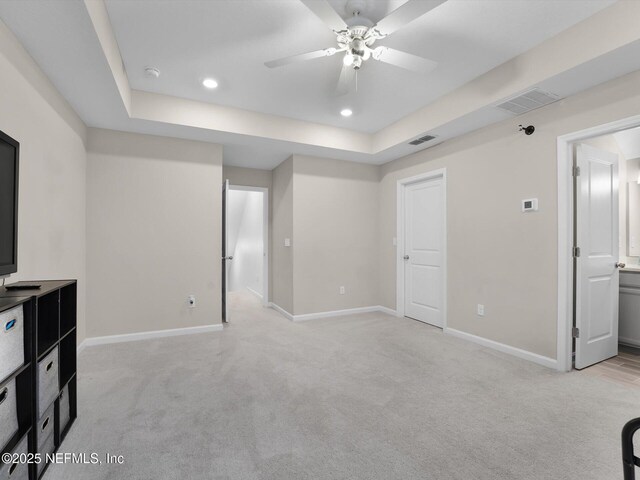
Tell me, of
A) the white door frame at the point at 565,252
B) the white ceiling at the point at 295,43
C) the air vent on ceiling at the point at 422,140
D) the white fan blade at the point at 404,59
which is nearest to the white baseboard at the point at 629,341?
the white door frame at the point at 565,252

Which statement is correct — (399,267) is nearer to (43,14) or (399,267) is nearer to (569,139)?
(569,139)

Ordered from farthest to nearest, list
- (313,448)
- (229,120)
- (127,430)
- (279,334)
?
(279,334) → (229,120) → (127,430) → (313,448)

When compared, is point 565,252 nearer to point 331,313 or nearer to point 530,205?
point 530,205

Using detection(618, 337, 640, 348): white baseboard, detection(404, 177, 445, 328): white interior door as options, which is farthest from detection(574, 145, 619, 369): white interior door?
detection(404, 177, 445, 328): white interior door

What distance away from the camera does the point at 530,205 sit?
2957mm

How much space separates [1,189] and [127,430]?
4.96 ft

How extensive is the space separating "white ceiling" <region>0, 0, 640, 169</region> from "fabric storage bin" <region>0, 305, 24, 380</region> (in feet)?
5.37

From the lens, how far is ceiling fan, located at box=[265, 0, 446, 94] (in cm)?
167

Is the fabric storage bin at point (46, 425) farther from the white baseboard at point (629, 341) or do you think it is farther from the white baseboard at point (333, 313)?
the white baseboard at point (629, 341)

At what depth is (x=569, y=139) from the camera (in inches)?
105

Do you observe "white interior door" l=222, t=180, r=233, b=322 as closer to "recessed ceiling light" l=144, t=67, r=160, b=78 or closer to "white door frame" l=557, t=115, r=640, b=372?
"recessed ceiling light" l=144, t=67, r=160, b=78

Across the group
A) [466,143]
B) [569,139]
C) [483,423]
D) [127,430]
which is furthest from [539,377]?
[127,430]

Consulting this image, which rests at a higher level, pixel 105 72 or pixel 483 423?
pixel 105 72

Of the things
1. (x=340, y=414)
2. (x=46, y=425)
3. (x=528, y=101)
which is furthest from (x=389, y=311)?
(x=46, y=425)
